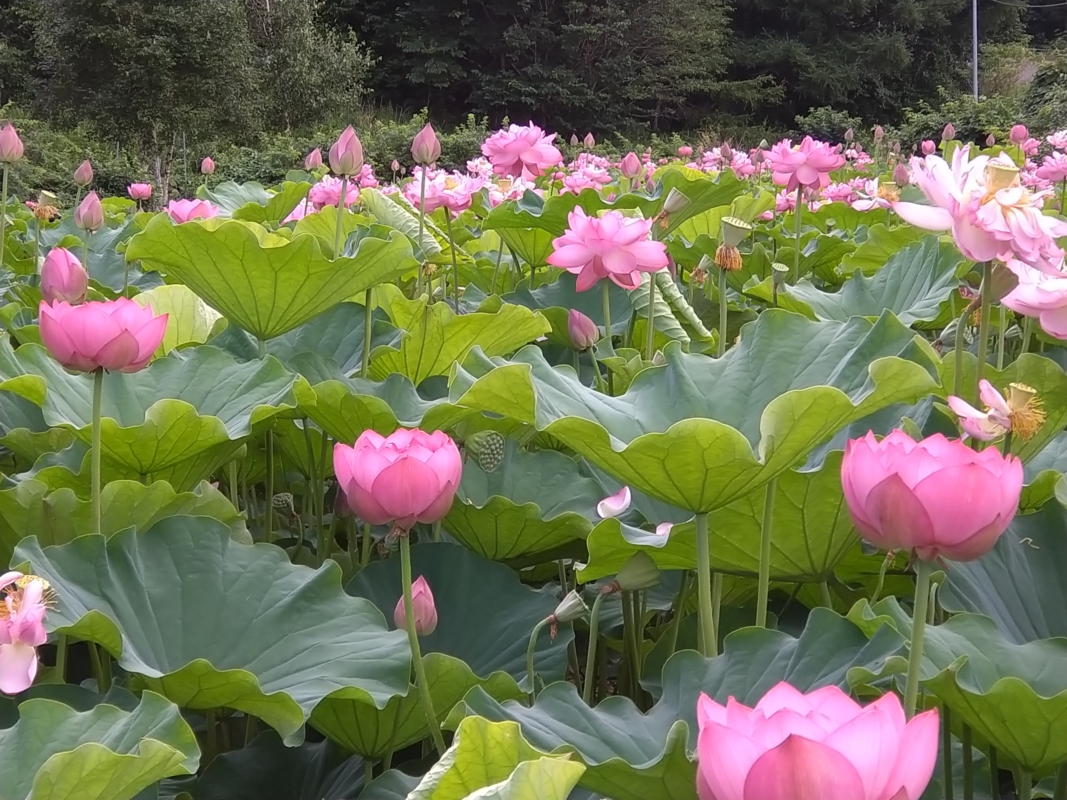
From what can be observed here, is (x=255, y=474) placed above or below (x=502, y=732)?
below

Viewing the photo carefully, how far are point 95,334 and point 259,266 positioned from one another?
268mm

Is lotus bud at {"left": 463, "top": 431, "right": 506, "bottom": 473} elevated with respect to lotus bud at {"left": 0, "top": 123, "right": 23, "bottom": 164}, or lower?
lower

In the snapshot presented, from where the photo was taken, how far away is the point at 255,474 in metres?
1.06

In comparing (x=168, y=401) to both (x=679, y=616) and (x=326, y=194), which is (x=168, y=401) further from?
(x=326, y=194)

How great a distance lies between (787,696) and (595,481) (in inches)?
18.5

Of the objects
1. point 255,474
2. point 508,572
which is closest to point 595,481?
point 508,572

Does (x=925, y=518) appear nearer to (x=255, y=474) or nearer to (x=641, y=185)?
(x=255, y=474)

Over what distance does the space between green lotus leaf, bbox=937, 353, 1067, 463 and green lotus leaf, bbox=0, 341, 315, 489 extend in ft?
1.71

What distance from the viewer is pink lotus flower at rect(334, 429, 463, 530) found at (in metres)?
0.50

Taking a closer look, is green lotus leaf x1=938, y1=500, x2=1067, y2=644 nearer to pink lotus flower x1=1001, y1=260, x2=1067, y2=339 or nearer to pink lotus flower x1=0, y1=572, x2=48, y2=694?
pink lotus flower x1=1001, y1=260, x2=1067, y2=339

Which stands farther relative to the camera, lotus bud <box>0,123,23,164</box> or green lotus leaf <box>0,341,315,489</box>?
lotus bud <box>0,123,23,164</box>

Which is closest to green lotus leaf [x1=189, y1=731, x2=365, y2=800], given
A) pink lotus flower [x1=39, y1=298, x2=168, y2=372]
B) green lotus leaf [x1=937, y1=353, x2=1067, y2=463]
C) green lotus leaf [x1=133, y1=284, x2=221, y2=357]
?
pink lotus flower [x1=39, y1=298, x2=168, y2=372]

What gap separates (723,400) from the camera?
2.34 feet

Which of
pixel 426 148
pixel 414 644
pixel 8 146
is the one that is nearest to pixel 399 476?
pixel 414 644
